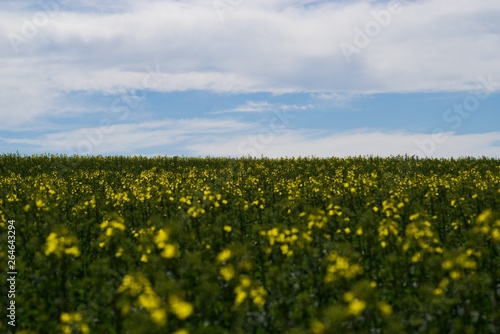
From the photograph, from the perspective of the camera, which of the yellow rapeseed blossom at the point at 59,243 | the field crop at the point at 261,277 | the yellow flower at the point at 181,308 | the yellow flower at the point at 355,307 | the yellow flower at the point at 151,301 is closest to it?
the yellow flower at the point at 181,308

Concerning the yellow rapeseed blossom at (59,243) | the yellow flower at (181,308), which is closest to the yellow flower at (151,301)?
the yellow flower at (181,308)

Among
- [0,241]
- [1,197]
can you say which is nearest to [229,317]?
[0,241]

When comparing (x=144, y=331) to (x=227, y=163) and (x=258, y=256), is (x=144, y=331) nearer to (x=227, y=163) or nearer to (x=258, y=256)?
(x=258, y=256)

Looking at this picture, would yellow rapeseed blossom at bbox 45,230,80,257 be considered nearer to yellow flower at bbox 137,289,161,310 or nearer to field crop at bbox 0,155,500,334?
field crop at bbox 0,155,500,334

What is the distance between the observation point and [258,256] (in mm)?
11984

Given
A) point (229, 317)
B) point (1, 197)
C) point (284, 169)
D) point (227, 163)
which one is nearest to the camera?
point (229, 317)

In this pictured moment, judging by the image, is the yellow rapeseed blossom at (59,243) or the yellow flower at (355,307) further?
the yellow rapeseed blossom at (59,243)

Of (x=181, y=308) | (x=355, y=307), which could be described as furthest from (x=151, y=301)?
(x=355, y=307)

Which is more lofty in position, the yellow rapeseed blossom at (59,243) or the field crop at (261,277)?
the yellow rapeseed blossom at (59,243)

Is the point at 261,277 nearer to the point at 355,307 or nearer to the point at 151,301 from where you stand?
the point at 151,301

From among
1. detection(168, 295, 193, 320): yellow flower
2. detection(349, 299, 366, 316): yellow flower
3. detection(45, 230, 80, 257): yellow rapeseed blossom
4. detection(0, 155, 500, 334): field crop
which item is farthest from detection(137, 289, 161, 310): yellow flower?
detection(45, 230, 80, 257): yellow rapeseed blossom

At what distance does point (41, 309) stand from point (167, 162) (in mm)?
33448

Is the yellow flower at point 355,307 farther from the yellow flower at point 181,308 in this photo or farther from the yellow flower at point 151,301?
the yellow flower at point 151,301

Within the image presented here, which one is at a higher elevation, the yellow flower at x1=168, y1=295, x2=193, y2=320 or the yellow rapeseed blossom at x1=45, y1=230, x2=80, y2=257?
the yellow rapeseed blossom at x1=45, y1=230, x2=80, y2=257
